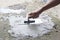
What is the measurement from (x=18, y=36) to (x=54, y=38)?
347 millimetres

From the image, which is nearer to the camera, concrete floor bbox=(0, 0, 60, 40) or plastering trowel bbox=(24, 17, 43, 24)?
concrete floor bbox=(0, 0, 60, 40)

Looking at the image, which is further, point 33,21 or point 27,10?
point 27,10

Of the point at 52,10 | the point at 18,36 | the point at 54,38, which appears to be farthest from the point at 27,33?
the point at 52,10

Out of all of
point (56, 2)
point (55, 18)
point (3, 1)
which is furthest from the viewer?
point (3, 1)

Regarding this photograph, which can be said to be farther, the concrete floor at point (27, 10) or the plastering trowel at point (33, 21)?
the plastering trowel at point (33, 21)

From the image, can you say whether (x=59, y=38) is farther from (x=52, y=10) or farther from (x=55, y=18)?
(x=52, y=10)

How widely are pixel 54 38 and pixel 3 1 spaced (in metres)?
0.93

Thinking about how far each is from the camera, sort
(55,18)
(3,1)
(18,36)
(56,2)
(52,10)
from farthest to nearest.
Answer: (3,1) → (52,10) → (55,18) → (56,2) → (18,36)

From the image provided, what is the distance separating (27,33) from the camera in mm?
1558

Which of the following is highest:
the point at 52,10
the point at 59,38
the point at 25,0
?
the point at 25,0

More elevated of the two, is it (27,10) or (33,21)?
(27,10)

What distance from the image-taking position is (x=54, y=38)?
1525 millimetres

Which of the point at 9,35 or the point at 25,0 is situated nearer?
the point at 9,35

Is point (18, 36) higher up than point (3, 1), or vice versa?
point (3, 1)
